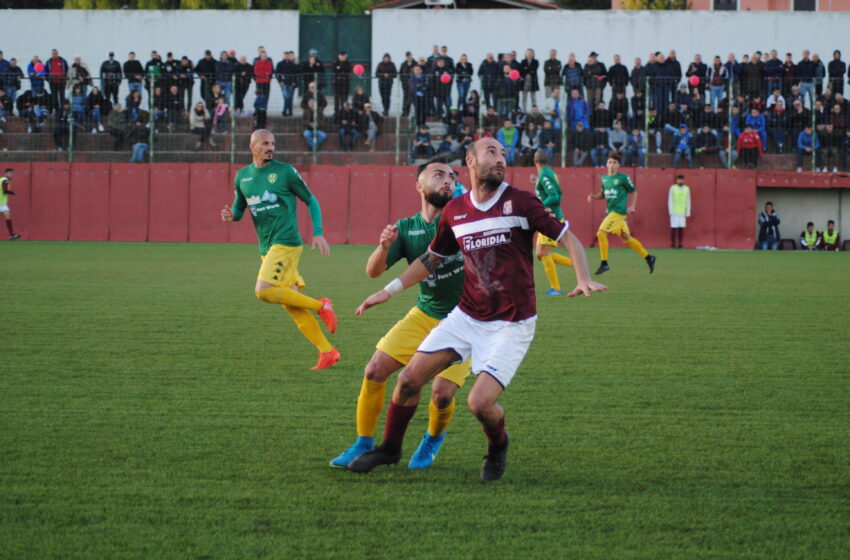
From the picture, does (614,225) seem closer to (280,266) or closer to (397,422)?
(280,266)

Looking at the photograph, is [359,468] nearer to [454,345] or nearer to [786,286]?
[454,345]

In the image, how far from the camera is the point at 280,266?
31.6 ft

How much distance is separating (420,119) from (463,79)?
1605 mm

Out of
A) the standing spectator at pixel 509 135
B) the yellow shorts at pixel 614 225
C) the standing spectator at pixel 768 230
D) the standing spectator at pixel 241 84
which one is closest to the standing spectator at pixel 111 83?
the standing spectator at pixel 241 84

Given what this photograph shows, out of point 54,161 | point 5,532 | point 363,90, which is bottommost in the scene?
point 5,532

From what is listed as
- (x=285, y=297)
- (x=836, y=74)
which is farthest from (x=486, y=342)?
(x=836, y=74)

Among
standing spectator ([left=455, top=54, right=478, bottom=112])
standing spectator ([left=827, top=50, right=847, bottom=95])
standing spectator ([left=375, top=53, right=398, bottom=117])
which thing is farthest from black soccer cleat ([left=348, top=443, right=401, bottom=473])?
standing spectator ([left=827, top=50, right=847, bottom=95])

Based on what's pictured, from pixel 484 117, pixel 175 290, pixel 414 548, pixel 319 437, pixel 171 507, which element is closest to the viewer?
pixel 414 548

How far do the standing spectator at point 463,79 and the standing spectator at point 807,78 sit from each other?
909cm

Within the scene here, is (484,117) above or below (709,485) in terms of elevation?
above

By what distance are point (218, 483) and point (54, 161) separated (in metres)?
25.7

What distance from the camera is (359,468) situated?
5.59 m

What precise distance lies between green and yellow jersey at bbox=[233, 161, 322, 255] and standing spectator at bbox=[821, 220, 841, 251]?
22761mm

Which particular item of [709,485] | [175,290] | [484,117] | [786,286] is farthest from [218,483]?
[484,117]
